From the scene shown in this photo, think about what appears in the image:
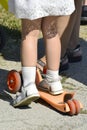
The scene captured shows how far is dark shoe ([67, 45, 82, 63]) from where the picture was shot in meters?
3.69

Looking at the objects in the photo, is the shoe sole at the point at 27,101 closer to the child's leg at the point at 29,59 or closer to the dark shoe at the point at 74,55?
the child's leg at the point at 29,59

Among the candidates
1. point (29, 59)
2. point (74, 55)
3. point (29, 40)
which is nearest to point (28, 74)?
point (29, 59)

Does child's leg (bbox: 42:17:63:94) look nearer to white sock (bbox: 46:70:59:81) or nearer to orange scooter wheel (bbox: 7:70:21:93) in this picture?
white sock (bbox: 46:70:59:81)

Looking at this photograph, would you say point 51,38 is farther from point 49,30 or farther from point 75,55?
point 75,55

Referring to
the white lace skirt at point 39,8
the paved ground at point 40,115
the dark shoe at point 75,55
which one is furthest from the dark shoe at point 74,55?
the white lace skirt at point 39,8

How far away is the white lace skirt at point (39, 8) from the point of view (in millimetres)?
2623

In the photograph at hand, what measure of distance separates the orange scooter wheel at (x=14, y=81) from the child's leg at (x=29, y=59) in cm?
16

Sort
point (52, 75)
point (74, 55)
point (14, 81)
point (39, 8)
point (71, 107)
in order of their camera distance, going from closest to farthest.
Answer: point (39, 8) < point (71, 107) < point (52, 75) < point (14, 81) < point (74, 55)

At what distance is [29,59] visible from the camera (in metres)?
2.77

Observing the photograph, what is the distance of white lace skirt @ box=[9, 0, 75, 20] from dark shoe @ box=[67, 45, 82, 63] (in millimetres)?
1029

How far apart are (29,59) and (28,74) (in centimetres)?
10

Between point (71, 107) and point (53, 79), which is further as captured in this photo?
point (53, 79)

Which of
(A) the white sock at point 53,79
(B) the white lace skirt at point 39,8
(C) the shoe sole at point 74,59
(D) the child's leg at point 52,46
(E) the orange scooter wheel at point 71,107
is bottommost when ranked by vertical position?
(C) the shoe sole at point 74,59

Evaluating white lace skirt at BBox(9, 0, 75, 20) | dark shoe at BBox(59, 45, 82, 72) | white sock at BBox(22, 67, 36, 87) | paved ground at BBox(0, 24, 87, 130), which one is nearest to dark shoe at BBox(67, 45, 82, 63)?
dark shoe at BBox(59, 45, 82, 72)
